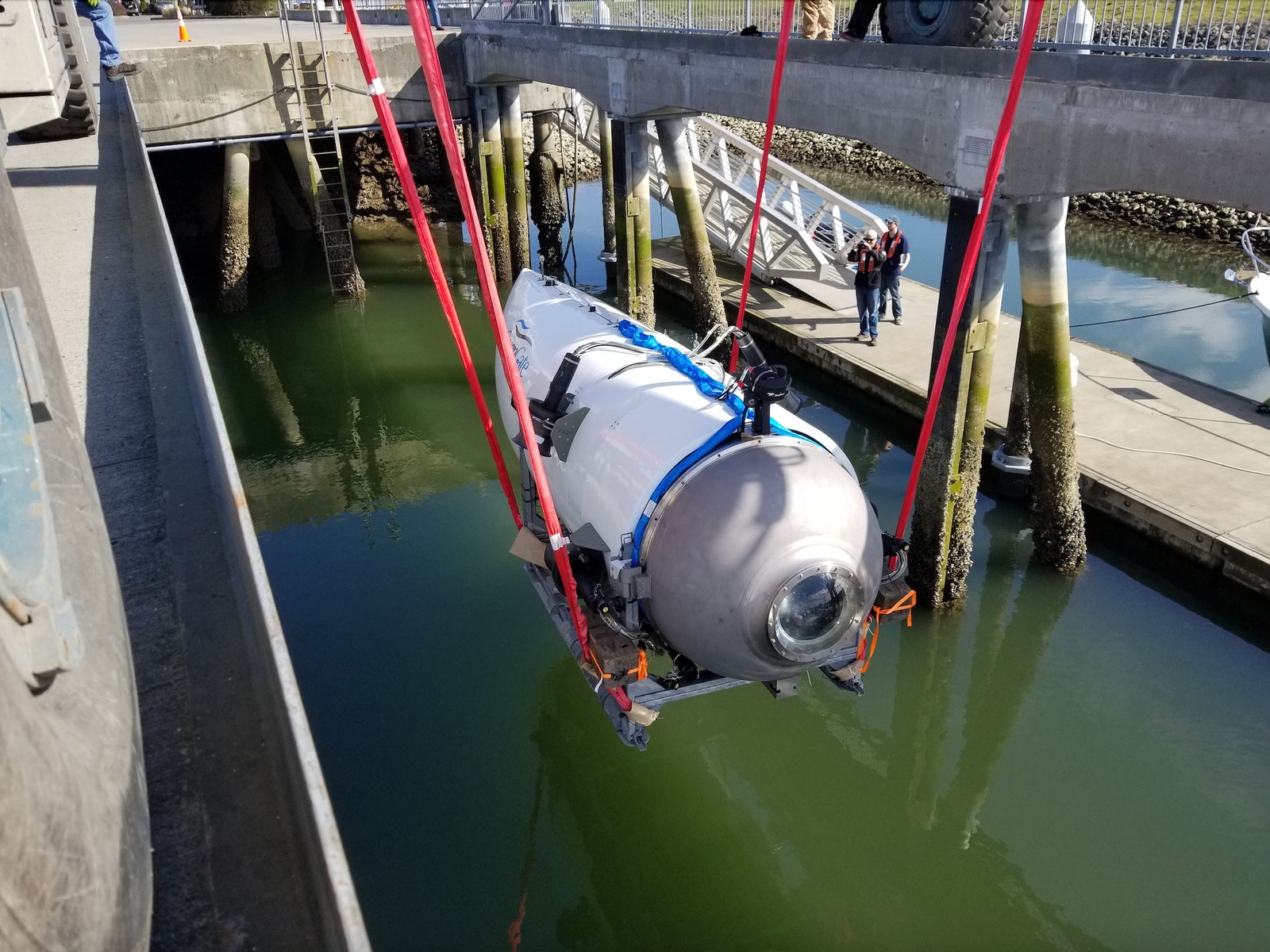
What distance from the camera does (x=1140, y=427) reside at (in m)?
12.3

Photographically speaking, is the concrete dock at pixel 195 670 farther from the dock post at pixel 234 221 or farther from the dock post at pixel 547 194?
the dock post at pixel 547 194

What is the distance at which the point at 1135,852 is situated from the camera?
755cm

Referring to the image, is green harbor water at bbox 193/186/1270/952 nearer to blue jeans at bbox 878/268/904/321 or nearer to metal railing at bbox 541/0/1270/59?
blue jeans at bbox 878/268/904/321

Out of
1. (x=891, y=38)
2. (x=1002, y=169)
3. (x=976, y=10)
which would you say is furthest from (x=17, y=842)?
(x=891, y=38)

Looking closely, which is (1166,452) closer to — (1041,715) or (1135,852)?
(1041,715)

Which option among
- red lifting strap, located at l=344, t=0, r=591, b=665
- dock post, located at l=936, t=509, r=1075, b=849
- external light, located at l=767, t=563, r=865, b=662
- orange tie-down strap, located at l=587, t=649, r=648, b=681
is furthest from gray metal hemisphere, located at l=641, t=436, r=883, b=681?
dock post, located at l=936, t=509, r=1075, b=849

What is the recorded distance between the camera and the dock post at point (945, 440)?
9.04 meters

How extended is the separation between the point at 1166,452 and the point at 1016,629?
344 cm

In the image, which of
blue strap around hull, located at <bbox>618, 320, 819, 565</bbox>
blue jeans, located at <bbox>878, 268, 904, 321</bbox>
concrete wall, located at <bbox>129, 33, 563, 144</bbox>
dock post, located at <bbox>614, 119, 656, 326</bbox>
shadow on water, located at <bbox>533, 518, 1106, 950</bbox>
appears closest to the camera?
blue strap around hull, located at <bbox>618, 320, 819, 565</bbox>

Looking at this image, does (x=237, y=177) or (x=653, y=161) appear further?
(x=653, y=161)

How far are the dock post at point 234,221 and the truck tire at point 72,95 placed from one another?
661 centimetres

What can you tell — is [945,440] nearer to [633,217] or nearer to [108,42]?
[633,217]

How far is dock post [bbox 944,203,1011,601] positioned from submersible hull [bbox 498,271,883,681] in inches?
132

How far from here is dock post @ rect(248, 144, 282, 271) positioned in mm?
22678
